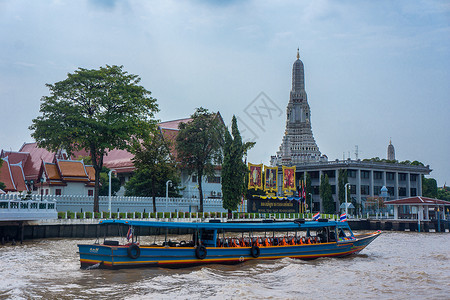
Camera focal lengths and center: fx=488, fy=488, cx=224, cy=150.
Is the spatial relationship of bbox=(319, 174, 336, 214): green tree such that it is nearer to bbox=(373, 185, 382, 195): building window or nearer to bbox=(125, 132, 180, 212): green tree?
bbox=(373, 185, 382, 195): building window

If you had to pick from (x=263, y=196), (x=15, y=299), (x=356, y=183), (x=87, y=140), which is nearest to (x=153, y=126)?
(x=87, y=140)

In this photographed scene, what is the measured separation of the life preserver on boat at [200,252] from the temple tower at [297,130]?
90.4 m

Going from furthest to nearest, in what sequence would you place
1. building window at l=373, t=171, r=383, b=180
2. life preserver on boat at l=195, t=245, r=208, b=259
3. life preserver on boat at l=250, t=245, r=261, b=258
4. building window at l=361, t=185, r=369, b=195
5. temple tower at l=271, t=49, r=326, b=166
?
temple tower at l=271, t=49, r=326, b=166 < building window at l=373, t=171, r=383, b=180 < building window at l=361, t=185, r=369, b=195 < life preserver on boat at l=250, t=245, r=261, b=258 < life preserver on boat at l=195, t=245, r=208, b=259

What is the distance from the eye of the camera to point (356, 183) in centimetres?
8888

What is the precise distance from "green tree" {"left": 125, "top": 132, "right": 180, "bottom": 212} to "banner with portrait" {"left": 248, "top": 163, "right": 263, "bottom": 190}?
861 cm

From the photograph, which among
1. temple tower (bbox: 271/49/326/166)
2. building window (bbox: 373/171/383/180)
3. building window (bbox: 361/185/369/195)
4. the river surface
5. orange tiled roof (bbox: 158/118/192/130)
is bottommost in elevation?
the river surface

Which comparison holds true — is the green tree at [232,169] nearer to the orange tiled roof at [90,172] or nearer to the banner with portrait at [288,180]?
the banner with portrait at [288,180]

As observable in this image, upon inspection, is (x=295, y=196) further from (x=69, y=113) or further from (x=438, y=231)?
(x=69, y=113)

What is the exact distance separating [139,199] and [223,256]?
Result: 2956cm

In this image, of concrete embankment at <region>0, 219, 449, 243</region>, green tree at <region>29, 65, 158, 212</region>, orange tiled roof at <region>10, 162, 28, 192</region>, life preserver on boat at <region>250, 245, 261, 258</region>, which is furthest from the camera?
orange tiled roof at <region>10, 162, 28, 192</region>

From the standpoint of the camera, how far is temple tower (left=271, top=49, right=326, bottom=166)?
386 feet

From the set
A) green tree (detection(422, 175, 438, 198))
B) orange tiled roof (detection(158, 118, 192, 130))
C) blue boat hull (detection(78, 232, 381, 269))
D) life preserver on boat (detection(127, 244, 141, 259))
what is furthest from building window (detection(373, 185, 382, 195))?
life preserver on boat (detection(127, 244, 141, 259))

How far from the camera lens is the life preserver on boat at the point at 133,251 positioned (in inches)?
915

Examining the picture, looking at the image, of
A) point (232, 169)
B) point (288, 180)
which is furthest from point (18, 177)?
point (288, 180)
